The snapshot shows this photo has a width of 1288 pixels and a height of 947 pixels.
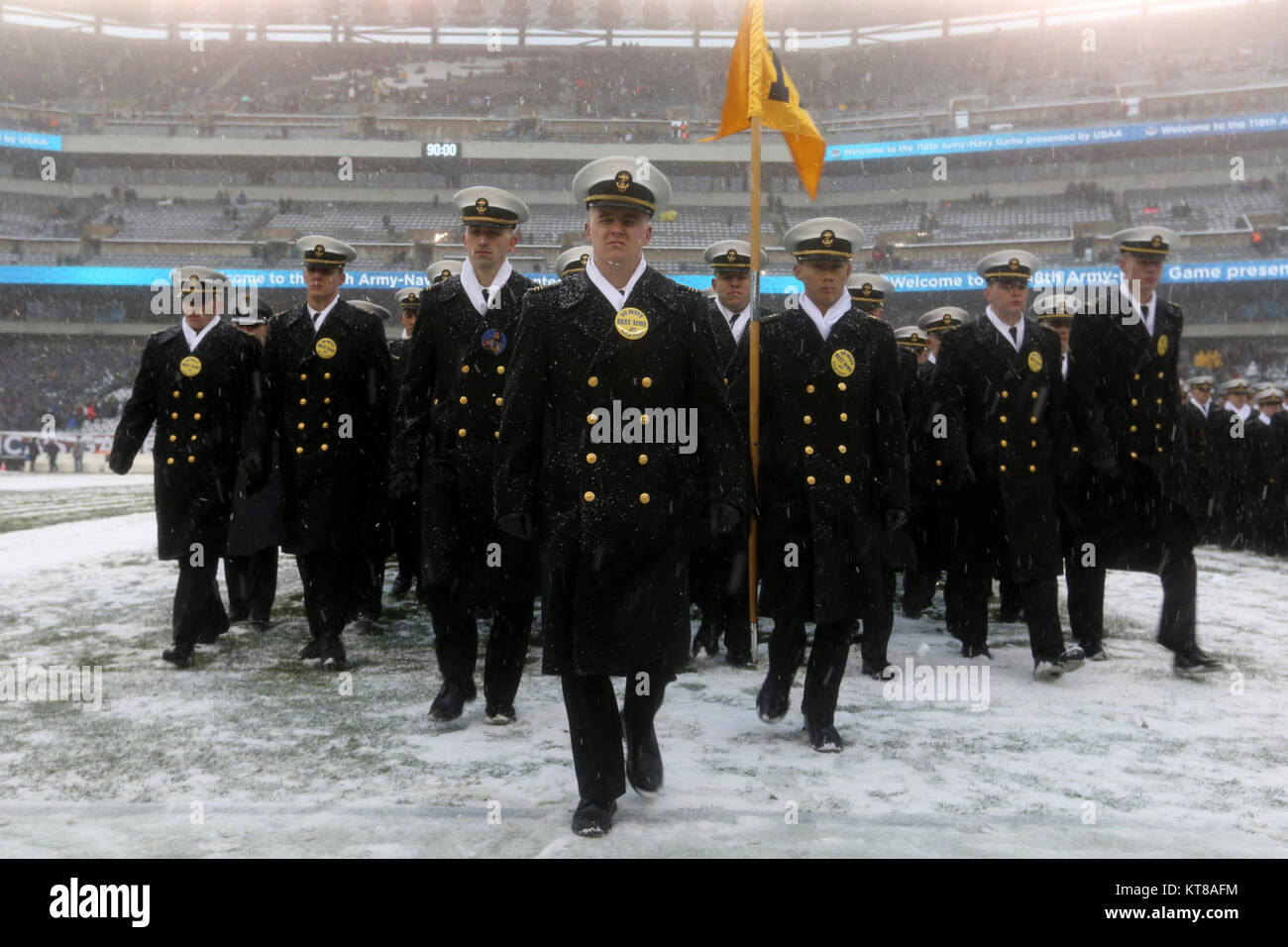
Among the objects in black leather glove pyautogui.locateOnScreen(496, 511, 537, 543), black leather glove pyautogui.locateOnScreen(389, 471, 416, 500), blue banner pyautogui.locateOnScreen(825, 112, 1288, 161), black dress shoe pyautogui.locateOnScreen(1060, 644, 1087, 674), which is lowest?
black dress shoe pyautogui.locateOnScreen(1060, 644, 1087, 674)

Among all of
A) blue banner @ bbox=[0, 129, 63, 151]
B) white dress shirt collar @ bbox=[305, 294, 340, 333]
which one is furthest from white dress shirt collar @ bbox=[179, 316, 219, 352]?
blue banner @ bbox=[0, 129, 63, 151]

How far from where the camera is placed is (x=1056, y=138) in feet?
126

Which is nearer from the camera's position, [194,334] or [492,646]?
[492,646]

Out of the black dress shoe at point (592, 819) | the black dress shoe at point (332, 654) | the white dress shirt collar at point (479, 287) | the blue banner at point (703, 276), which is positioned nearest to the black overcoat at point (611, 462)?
the black dress shoe at point (592, 819)

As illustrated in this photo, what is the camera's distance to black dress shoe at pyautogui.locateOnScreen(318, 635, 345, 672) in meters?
5.68

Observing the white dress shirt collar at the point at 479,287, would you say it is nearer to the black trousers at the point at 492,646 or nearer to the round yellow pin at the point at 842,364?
the black trousers at the point at 492,646

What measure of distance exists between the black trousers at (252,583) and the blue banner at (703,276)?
24920mm

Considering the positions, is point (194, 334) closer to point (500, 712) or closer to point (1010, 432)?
point (500, 712)

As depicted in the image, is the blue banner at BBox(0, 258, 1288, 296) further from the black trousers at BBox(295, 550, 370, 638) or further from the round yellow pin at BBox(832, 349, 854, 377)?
the round yellow pin at BBox(832, 349, 854, 377)

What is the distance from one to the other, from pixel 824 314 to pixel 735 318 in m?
1.66

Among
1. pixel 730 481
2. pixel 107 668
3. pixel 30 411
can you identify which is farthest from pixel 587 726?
pixel 30 411

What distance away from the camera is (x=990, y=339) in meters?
5.76

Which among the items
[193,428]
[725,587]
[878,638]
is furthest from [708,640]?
[193,428]

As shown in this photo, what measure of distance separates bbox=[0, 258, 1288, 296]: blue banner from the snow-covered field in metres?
26.4
